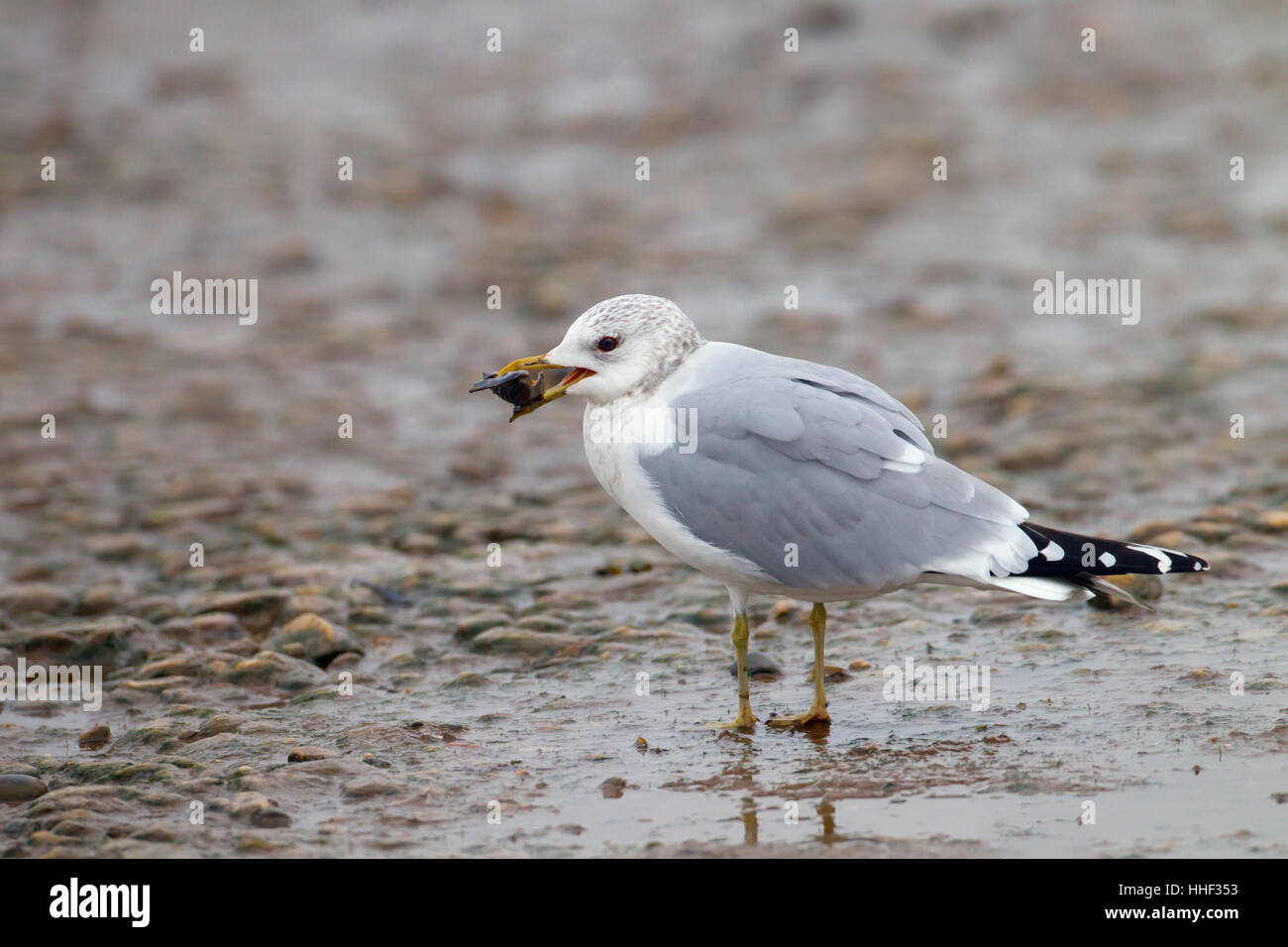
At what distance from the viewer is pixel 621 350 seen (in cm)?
598

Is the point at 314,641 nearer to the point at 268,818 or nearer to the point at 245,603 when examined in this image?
the point at 245,603

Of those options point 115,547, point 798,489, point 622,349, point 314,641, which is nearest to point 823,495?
point 798,489

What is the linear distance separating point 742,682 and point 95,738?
2458mm

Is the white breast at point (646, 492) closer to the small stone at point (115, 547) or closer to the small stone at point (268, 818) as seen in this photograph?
the small stone at point (268, 818)

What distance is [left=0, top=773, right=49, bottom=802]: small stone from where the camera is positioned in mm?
5500

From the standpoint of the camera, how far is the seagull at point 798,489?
562 centimetres

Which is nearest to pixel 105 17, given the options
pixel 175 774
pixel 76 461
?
pixel 76 461

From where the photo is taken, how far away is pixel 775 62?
15508 mm

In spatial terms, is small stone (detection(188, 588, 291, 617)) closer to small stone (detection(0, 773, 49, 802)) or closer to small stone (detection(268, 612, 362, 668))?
small stone (detection(268, 612, 362, 668))

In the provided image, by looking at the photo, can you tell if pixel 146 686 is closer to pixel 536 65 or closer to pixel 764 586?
pixel 764 586

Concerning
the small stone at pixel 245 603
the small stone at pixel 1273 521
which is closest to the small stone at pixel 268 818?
the small stone at pixel 245 603

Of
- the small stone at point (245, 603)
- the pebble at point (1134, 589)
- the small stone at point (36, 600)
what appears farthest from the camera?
the small stone at point (36, 600)

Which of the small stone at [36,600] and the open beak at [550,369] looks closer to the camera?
the open beak at [550,369]

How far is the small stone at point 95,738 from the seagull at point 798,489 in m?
2.17
